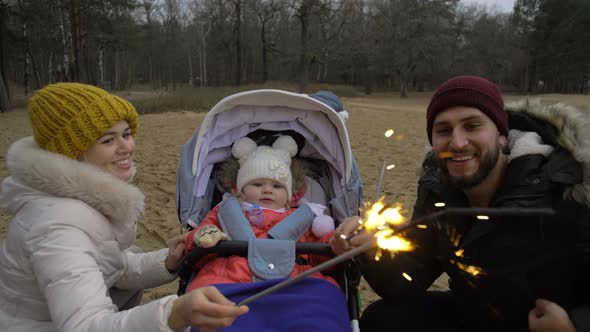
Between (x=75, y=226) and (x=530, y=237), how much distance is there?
78.2 inches

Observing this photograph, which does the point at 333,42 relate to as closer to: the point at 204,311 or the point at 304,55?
the point at 304,55

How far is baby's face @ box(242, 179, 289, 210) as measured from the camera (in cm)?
287

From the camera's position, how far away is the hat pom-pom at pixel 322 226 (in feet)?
8.88

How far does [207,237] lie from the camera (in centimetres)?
228

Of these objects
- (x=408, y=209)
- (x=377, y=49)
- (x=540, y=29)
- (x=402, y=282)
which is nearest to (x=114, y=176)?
(x=402, y=282)

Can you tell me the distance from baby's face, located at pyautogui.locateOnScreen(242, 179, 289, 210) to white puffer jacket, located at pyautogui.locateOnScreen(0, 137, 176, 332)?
2.89 feet

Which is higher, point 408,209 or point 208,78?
point 208,78

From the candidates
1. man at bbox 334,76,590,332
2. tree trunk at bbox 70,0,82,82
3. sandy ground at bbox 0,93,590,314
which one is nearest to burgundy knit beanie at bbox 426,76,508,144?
man at bbox 334,76,590,332

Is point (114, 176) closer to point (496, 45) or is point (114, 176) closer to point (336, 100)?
point (336, 100)

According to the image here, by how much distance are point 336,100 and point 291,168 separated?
653 mm

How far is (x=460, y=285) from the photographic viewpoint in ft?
7.10

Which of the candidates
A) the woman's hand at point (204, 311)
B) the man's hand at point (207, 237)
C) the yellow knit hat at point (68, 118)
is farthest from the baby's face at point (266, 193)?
the woman's hand at point (204, 311)

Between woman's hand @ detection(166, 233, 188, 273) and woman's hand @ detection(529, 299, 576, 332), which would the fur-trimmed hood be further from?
woman's hand @ detection(166, 233, 188, 273)

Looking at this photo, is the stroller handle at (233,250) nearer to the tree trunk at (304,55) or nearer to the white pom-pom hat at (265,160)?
the white pom-pom hat at (265,160)
